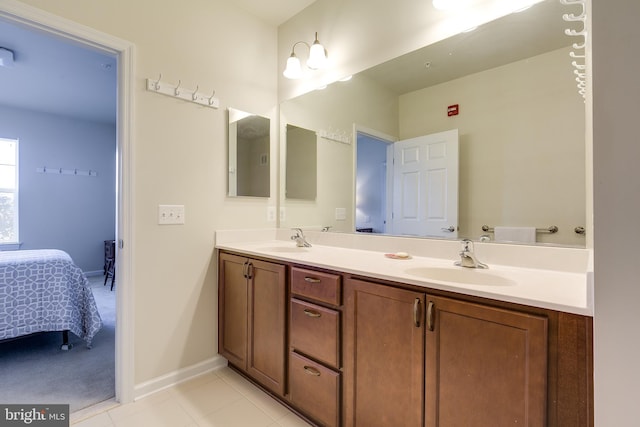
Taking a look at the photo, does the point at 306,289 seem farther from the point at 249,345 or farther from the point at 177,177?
the point at 177,177

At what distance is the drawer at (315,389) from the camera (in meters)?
1.34

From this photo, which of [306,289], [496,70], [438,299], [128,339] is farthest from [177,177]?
[496,70]

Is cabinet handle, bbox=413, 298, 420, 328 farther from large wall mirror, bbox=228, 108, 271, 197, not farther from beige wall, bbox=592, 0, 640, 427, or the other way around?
large wall mirror, bbox=228, 108, 271, 197

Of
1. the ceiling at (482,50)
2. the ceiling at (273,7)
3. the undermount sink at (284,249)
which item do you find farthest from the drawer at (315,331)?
the ceiling at (273,7)

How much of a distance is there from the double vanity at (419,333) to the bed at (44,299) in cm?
141

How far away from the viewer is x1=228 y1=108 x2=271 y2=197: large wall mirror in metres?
2.18

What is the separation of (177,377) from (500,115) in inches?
92.7

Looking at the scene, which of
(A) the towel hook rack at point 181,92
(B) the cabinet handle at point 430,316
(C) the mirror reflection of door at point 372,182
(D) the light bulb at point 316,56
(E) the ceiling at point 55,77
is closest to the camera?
(B) the cabinet handle at point 430,316

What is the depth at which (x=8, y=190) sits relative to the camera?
438 centimetres

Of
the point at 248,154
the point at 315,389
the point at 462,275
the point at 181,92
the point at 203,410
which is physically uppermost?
the point at 181,92

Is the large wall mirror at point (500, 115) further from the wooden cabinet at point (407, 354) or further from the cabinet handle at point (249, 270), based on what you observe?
the cabinet handle at point (249, 270)

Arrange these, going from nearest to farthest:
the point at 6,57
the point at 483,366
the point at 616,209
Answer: the point at 616,209, the point at 483,366, the point at 6,57

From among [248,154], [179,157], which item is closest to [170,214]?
[179,157]

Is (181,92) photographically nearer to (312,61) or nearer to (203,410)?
(312,61)
